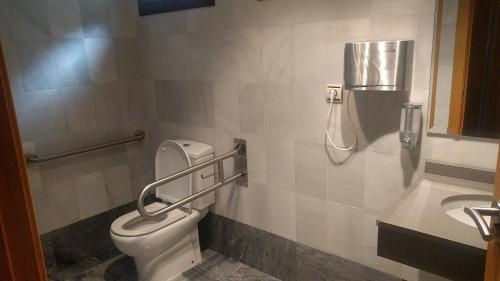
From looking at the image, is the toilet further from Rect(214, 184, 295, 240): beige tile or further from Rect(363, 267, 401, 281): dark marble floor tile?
Rect(363, 267, 401, 281): dark marble floor tile

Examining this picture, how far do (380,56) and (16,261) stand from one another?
141cm

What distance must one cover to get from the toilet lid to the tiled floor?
36 centimetres

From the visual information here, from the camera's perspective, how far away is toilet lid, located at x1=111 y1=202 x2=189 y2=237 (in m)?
2.16

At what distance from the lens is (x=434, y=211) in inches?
54.2

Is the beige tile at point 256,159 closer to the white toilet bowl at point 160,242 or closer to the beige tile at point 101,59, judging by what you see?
the white toilet bowl at point 160,242

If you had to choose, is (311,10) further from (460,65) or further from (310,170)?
(310,170)

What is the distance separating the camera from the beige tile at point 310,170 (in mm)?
1973

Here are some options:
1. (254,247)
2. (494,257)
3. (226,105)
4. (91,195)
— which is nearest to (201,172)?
(226,105)

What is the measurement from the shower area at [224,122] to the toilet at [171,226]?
109 millimetres

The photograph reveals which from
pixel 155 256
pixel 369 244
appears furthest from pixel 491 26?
pixel 155 256

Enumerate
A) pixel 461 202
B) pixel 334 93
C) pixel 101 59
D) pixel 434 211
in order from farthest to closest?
pixel 101 59 → pixel 334 93 → pixel 461 202 → pixel 434 211

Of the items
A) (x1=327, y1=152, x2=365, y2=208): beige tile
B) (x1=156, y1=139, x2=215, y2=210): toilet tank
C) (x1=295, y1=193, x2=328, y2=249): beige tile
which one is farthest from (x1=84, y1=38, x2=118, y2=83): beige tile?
(x1=327, y1=152, x2=365, y2=208): beige tile

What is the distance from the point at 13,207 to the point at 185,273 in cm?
207

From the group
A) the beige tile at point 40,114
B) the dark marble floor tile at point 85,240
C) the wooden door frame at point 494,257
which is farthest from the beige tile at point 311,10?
the dark marble floor tile at point 85,240
